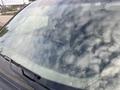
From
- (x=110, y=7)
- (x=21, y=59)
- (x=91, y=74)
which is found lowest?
(x=21, y=59)

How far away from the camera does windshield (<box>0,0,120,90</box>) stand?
97.2 inches

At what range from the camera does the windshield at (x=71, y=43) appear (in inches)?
97.2

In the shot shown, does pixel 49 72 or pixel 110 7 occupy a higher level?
pixel 110 7

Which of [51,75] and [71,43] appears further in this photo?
[71,43]

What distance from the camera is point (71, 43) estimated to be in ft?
9.17

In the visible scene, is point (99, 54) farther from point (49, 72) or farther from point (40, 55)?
point (40, 55)

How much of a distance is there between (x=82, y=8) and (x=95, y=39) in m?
0.44

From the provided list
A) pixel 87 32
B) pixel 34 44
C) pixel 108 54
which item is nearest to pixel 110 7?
pixel 87 32

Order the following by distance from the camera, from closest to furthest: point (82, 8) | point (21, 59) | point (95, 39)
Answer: point (95, 39) → point (82, 8) → point (21, 59)

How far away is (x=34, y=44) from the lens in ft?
10.7

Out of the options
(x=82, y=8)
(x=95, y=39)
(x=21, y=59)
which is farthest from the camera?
(x=21, y=59)

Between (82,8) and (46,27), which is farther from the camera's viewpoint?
(46,27)

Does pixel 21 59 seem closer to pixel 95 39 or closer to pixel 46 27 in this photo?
pixel 46 27

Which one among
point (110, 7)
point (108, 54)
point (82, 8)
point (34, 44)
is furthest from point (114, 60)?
point (34, 44)
